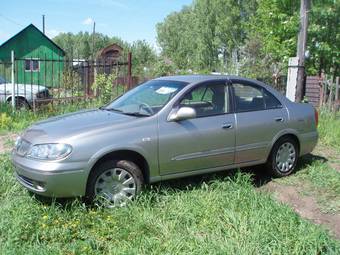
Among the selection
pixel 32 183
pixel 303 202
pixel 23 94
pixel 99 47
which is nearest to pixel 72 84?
pixel 23 94

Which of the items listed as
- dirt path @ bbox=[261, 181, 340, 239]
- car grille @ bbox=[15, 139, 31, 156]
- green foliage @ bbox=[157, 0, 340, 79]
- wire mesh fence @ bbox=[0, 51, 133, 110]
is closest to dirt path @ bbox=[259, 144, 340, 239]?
dirt path @ bbox=[261, 181, 340, 239]

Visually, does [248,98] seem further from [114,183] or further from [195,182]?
[114,183]

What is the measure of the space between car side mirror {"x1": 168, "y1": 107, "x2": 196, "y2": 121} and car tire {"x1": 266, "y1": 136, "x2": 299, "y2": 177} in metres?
1.66

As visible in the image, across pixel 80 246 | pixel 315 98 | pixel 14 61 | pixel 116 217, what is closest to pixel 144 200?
pixel 116 217

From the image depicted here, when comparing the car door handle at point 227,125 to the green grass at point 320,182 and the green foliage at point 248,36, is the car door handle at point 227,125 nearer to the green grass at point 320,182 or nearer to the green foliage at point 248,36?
the green grass at point 320,182

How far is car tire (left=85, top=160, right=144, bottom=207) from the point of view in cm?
474

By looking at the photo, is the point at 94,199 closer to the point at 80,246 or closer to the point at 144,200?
the point at 144,200

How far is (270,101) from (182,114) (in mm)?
1706

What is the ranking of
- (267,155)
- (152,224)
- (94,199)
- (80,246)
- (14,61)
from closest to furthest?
(80,246) → (152,224) → (94,199) → (267,155) → (14,61)

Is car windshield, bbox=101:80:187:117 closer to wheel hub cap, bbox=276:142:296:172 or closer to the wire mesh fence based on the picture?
wheel hub cap, bbox=276:142:296:172

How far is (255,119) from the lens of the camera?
232 inches

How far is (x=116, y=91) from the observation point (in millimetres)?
13227

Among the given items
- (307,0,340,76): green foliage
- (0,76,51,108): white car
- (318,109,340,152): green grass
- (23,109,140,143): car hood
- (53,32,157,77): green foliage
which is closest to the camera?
(23,109,140,143): car hood

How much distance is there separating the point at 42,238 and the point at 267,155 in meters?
3.33
